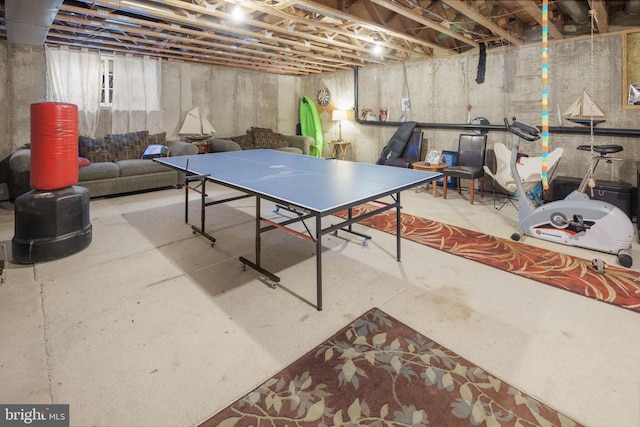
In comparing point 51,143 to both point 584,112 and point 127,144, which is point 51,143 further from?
point 584,112

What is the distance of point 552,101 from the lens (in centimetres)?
502

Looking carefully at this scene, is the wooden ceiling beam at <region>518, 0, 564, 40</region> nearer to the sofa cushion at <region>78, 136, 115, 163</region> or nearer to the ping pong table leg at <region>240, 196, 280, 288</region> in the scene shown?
the ping pong table leg at <region>240, 196, 280, 288</region>

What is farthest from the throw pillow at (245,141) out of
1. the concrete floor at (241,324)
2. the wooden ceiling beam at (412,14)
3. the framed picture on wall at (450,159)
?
the wooden ceiling beam at (412,14)

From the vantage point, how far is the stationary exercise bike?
3062 millimetres

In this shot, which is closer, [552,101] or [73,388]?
[73,388]

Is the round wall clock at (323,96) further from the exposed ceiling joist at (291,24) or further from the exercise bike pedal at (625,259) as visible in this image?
the exercise bike pedal at (625,259)

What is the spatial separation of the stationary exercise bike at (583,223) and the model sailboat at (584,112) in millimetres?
1194

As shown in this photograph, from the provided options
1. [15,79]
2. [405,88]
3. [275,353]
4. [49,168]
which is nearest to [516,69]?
[405,88]

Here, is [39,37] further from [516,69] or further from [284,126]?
[516,69]

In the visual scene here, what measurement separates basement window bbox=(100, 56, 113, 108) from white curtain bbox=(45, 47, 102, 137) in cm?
11

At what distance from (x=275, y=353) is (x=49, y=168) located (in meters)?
2.76

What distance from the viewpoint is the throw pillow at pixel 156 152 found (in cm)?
597

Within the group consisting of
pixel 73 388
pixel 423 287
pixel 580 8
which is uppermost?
pixel 580 8

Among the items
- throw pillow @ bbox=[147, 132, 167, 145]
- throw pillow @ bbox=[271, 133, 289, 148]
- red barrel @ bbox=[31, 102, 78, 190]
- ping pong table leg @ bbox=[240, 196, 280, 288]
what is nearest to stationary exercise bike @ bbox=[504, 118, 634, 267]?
Answer: ping pong table leg @ bbox=[240, 196, 280, 288]
